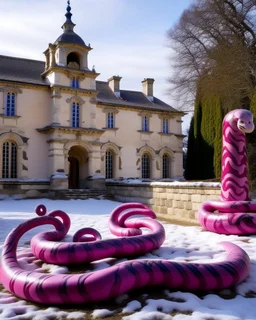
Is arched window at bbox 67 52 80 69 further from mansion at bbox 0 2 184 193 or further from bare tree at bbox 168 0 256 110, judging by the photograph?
bare tree at bbox 168 0 256 110

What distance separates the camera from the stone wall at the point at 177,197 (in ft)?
37.4

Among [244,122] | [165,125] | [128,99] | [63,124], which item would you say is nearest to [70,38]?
[63,124]

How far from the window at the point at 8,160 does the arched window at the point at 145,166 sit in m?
10.3

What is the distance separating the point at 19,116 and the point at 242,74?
14.1 metres

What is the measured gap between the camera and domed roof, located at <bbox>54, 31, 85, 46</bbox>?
941 inches

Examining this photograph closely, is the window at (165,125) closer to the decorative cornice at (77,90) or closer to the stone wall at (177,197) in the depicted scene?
the decorative cornice at (77,90)

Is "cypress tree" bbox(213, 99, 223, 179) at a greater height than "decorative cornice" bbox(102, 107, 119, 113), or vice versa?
"decorative cornice" bbox(102, 107, 119, 113)

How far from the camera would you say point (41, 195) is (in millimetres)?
22484

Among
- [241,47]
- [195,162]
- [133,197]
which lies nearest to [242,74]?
[241,47]

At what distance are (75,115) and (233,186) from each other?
55.5ft

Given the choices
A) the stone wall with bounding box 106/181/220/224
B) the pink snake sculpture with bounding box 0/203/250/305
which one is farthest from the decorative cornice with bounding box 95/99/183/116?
the pink snake sculpture with bounding box 0/203/250/305

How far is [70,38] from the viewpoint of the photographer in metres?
24.2

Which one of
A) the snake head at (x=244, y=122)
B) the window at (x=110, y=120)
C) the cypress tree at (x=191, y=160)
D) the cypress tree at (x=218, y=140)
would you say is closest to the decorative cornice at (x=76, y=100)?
the window at (x=110, y=120)

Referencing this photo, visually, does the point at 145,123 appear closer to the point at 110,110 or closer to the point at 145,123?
the point at 145,123
